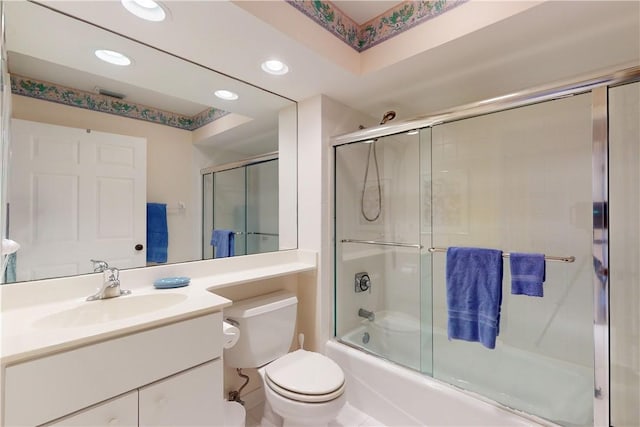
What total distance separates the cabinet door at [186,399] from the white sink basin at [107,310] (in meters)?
0.34

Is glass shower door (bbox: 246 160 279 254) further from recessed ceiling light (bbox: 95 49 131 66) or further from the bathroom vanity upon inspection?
recessed ceiling light (bbox: 95 49 131 66)

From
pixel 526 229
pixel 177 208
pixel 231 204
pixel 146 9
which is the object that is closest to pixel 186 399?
pixel 177 208

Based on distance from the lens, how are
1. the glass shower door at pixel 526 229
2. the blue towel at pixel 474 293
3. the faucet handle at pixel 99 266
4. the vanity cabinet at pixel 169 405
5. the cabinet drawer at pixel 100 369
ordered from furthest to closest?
1. the glass shower door at pixel 526 229
2. the blue towel at pixel 474 293
3. the faucet handle at pixel 99 266
4. the vanity cabinet at pixel 169 405
5. the cabinet drawer at pixel 100 369

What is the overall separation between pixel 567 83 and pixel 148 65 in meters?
1.97

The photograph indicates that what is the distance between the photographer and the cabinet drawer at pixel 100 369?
0.75 m

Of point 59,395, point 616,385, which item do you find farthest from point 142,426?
point 616,385

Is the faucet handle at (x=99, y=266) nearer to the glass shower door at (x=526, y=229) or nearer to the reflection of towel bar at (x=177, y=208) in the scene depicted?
the reflection of towel bar at (x=177, y=208)

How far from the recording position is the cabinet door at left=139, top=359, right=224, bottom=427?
96cm

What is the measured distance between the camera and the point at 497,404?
135 centimetres

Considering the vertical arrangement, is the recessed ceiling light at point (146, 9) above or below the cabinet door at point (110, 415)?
above

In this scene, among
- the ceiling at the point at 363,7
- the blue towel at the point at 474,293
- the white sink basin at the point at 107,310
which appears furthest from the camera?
the ceiling at the point at 363,7

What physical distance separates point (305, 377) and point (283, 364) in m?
0.17

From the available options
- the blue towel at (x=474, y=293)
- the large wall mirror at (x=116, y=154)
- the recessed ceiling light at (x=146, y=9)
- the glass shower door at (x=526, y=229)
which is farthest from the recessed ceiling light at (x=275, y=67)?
the blue towel at (x=474, y=293)

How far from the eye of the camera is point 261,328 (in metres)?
1.57
